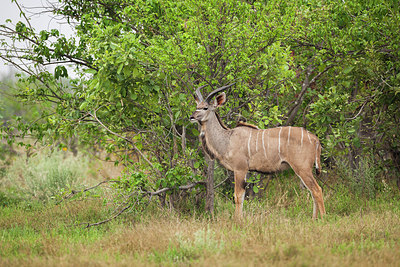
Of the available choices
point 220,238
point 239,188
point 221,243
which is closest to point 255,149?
point 239,188

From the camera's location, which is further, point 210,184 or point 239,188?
A: point 210,184

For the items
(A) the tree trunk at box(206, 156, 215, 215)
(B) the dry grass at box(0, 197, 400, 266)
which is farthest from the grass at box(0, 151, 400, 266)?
(A) the tree trunk at box(206, 156, 215, 215)

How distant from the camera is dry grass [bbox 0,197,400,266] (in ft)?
13.7

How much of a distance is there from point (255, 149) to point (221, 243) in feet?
6.48

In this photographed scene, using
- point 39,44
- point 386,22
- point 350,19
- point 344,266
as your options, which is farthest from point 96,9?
point 344,266

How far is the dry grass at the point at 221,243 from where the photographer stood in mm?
4188

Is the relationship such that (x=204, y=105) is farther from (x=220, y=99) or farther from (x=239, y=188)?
(x=239, y=188)

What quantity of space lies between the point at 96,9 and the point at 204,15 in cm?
251

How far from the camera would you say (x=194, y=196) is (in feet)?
24.2

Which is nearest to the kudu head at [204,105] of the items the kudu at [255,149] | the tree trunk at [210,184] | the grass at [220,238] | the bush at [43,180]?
the kudu at [255,149]

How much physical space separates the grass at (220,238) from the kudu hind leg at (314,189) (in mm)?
193

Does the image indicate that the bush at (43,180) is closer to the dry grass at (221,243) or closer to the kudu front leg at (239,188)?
the dry grass at (221,243)

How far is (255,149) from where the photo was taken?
6.20 meters

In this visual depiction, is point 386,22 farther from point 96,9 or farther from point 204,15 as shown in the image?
point 96,9
